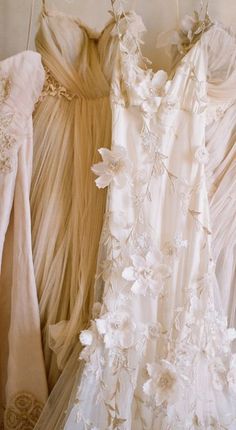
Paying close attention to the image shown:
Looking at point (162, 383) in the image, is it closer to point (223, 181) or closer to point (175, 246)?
point (175, 246)

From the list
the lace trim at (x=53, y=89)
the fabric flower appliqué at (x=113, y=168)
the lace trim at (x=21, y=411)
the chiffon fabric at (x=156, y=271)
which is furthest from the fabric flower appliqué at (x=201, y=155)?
the lace trim at (x=21, y=411)

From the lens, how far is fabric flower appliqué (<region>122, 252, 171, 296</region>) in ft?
2.48

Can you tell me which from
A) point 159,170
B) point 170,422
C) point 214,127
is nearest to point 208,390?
point 170,422

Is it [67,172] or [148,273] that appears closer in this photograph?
[148,273]

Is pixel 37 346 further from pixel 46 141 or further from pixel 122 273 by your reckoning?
pixel 46 141

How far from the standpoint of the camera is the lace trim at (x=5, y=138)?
2.73 feet

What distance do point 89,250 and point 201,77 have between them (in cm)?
38

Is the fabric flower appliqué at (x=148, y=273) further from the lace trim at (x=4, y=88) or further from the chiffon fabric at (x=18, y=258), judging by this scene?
the lace trim at (x=4, y=88)

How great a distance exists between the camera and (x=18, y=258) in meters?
0.82

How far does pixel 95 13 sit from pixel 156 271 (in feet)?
2.23

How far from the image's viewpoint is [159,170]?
0.79 meters

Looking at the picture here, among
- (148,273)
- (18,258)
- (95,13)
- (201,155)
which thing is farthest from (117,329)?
(95,13)

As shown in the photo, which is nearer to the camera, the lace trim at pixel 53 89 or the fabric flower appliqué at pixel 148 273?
the fabric flower appliqué at pixel 148 273

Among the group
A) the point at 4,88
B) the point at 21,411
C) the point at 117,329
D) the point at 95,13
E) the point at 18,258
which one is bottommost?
the point at 21,411
